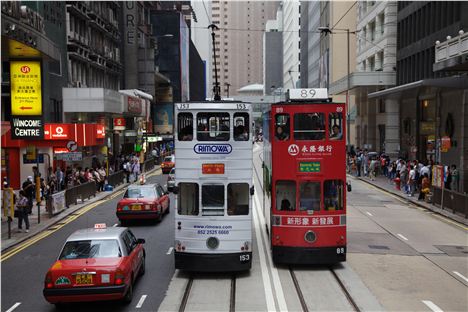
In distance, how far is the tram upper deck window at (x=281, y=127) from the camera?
14602mm

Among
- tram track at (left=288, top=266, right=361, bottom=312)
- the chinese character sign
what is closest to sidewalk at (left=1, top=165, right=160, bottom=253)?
the chinese character sign

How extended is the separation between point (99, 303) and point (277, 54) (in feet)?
595

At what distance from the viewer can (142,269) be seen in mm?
14117

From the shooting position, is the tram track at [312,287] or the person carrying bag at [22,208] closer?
the tram track at [312,287]

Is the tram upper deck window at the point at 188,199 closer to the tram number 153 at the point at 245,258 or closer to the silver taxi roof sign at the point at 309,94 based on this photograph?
the tram number 153 at the point at 245,258

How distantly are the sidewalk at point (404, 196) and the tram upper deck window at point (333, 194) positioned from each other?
996cm

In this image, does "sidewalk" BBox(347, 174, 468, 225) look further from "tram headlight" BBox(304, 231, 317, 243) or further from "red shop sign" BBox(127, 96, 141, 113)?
"red shop sign" BBox(127, 96, 141, 113)

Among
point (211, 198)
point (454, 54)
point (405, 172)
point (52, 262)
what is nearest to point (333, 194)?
point (211, 198)

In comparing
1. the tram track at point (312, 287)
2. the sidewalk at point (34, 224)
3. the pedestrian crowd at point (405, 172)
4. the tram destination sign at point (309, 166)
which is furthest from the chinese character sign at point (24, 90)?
the pedestrian crowd at point (405, 172)

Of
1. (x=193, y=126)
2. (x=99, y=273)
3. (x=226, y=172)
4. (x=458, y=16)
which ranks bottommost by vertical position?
(x=99, y=273)

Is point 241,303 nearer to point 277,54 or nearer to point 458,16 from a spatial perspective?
point 458,16

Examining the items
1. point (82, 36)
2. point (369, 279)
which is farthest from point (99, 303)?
point (82, 36)

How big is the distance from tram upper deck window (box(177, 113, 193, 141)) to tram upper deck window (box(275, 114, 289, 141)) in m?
2.30

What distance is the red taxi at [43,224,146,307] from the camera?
35.4ft
